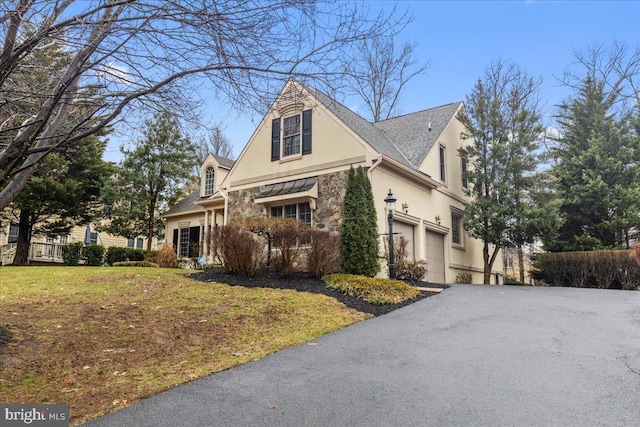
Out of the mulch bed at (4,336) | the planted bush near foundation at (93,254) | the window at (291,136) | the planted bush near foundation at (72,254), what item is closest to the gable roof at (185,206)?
the planted bush near foundation at (93,254)

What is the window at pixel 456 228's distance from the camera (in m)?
16.2

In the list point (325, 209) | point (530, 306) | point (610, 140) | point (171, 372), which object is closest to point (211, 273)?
point (325, 209)

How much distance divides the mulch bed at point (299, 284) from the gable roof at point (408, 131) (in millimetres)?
4606

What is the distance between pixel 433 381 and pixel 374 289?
4.71 m

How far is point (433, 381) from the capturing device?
4.51 m

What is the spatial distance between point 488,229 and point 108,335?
42.5ft

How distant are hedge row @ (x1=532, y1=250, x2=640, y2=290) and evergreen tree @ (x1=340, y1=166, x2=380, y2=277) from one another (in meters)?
6.38

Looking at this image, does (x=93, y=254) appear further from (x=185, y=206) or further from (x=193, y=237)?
(x=185, y=206)

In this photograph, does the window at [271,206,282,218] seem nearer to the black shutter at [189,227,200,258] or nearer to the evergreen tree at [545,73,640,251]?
the black shutter at [189,227,200,258]

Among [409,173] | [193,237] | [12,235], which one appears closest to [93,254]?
[193,237]

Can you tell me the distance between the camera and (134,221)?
20469mm

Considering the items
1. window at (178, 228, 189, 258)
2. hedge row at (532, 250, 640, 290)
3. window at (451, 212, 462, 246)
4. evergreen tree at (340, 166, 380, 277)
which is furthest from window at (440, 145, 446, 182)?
window at (178, 228, 189, 258)

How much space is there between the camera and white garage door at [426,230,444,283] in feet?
47.2

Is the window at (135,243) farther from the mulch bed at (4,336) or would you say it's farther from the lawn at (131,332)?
the mulch bed at (4,336)
